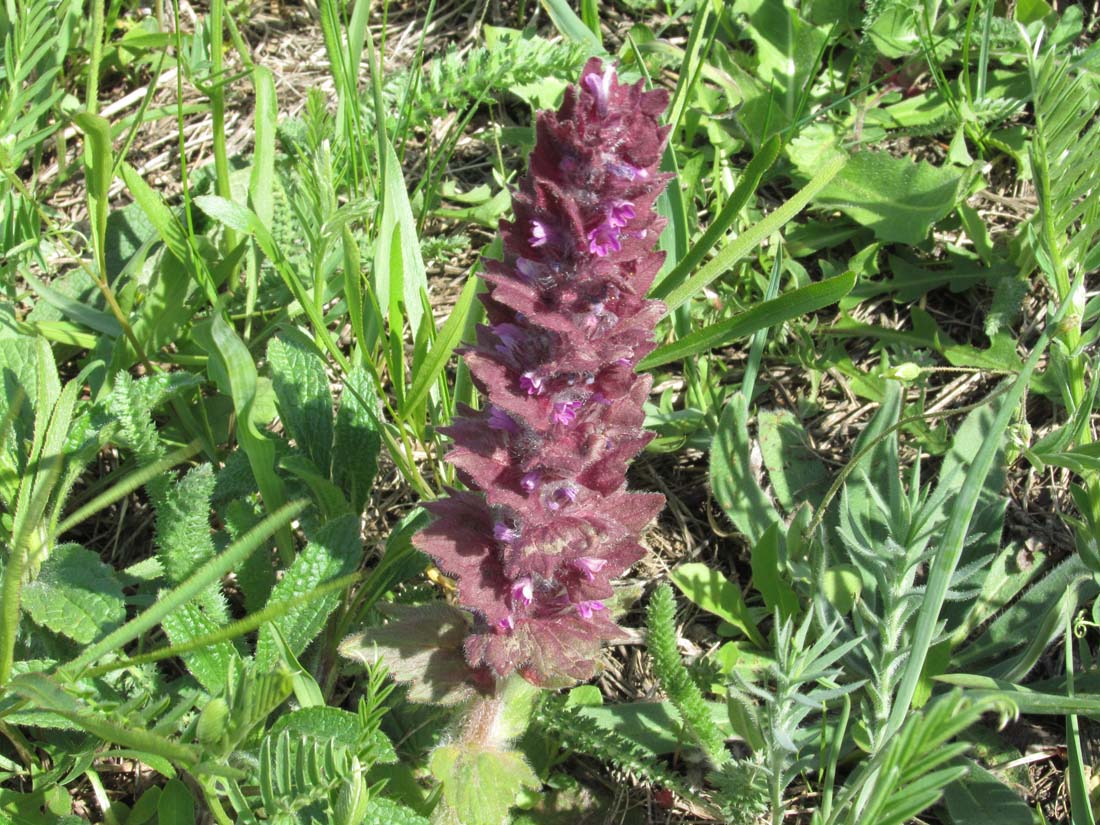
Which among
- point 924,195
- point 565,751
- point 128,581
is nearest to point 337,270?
point 128,581

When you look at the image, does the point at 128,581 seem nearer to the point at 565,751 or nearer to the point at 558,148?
the point at 565,751

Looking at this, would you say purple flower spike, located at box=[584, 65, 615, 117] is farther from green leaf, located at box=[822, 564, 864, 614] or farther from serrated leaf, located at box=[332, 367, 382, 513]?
green leaf, located at box=[822, 564, 864, 614]

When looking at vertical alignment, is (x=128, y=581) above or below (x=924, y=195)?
below

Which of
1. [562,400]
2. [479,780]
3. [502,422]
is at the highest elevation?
[562,400]

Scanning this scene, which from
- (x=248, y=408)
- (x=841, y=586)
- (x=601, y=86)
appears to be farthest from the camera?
Result: (x=841, y=586)

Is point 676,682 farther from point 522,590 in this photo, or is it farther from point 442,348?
point 442,348

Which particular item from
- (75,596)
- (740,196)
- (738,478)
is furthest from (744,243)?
(75,596)
